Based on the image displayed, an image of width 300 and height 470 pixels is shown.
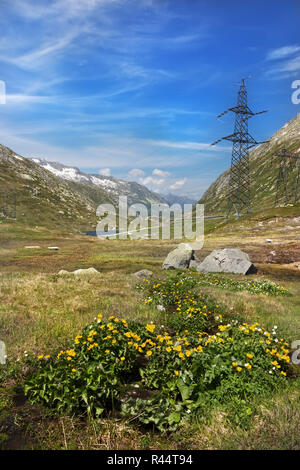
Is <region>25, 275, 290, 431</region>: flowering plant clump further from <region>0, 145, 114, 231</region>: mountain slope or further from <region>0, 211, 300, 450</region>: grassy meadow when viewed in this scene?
<region>0, 145, 114, 231</region>: mountain slope

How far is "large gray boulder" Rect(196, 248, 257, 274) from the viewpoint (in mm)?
25219

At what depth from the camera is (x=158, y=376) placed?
249 inches

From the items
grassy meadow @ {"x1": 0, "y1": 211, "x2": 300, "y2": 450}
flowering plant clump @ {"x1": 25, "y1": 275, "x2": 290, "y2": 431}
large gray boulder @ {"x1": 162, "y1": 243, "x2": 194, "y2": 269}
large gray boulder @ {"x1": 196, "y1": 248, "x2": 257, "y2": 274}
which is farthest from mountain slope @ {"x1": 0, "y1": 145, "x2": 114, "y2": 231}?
flowering plant clump @ {"x1": 25, "y1": 275, "x2": 290, "y2": 431}

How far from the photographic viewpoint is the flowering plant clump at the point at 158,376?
16.9 ft

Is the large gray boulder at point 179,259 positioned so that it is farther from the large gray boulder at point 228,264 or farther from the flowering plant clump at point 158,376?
the flowering plant clump at point 158,376

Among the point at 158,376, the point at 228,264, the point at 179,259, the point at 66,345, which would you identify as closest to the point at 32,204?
the point at 179,259

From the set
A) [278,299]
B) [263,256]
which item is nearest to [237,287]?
[278,299]

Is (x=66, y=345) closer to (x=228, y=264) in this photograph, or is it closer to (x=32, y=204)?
(x=228, y=264)

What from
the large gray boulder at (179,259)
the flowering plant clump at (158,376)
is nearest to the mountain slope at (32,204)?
the large gray boulder at (179,259)

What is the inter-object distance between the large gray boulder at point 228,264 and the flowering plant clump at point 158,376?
1806 cm

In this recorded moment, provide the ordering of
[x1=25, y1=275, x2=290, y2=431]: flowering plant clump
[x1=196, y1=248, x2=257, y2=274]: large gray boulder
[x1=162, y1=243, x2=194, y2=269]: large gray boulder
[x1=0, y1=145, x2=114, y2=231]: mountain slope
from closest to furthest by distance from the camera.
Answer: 1. [x1=25, y1=275, x2=290, y2=431]: flowering plant clump
2. [x1=196, y1=248, x2=257, y2=274]: large gray boulder
3. [x1=162, y1=243, x2=194, y2=269]: large gray boulder
4. [x1=0, y1=145, x2=114, y2=231]: mountain slope

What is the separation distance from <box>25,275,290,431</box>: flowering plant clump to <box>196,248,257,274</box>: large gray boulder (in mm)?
18058

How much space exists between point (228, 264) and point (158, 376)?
69.9 feet
